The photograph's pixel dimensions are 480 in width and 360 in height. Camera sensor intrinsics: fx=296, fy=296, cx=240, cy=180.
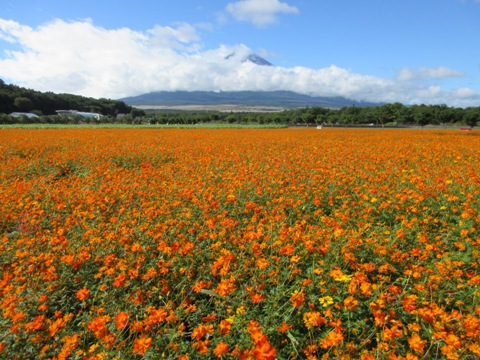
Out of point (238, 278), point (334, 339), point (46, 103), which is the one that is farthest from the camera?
point (46, 103)

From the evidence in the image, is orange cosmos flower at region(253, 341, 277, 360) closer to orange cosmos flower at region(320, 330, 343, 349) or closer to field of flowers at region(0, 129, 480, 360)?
field of flowers at region(0, 129, 480, 360)

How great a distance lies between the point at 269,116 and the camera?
85.4m

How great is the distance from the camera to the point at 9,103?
8081 cm

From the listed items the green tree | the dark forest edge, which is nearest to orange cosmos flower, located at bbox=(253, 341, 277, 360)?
the dark forest edge

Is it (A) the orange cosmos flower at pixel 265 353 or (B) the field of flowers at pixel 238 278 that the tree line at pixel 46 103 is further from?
(A) the orange cosmos flower at pixel 265 353

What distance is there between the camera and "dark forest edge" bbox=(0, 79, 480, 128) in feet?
189

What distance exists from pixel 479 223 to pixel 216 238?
128 inches

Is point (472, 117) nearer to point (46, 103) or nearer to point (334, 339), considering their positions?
point (334, 339)

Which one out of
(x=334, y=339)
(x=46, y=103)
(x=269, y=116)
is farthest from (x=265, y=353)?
(x=46, y=103)

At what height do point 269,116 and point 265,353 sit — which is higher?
point 269,116

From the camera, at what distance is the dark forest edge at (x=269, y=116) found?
57.7 meters

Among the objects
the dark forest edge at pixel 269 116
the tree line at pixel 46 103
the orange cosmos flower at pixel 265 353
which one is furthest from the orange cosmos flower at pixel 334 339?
the tree line at pixel 46 103

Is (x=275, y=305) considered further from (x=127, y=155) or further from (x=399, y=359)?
(x=127, y=155)

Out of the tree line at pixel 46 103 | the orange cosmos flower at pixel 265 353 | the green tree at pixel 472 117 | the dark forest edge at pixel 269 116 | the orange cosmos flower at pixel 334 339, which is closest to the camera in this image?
the orange cosmos flower at pixel 265 353
